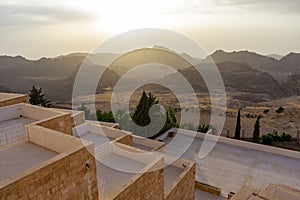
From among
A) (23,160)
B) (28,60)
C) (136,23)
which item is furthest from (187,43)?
(28,60)

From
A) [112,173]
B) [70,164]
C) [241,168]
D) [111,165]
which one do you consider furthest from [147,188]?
[241,168]

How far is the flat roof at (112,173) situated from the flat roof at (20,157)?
135 centimetres

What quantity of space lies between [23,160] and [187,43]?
287 inches

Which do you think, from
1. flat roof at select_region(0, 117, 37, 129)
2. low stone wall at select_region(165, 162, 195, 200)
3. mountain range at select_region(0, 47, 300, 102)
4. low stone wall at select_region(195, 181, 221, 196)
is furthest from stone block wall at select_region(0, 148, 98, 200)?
mountain range at select_region(0, 47, 300, 102)

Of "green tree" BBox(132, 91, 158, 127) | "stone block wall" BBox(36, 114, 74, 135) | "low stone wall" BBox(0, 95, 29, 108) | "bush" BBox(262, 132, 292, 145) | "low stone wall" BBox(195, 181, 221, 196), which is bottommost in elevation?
"low stone wall" BBox(195, 181, 221, 196)

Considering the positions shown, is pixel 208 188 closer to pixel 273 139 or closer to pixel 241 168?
pixel 241 168

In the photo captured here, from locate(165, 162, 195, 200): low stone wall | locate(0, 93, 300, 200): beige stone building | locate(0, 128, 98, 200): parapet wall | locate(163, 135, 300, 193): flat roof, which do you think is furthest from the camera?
locate(163, 135, 300, 193): flat roof

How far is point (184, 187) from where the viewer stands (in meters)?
6.28

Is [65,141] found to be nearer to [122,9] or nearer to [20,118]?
[20,118]

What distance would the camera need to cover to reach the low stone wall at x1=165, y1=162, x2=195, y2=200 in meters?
5.76

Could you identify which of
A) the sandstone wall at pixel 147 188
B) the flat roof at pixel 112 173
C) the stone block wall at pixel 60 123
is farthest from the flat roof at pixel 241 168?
the stone block wall at pixel 60 123

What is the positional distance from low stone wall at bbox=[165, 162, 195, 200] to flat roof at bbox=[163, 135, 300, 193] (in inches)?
74.7

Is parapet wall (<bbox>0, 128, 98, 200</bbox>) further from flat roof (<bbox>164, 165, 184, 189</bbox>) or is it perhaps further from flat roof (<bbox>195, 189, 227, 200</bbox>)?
flat roof (<bbox>195, 189, 227, 200</bbox>)

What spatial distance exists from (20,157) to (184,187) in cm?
409
